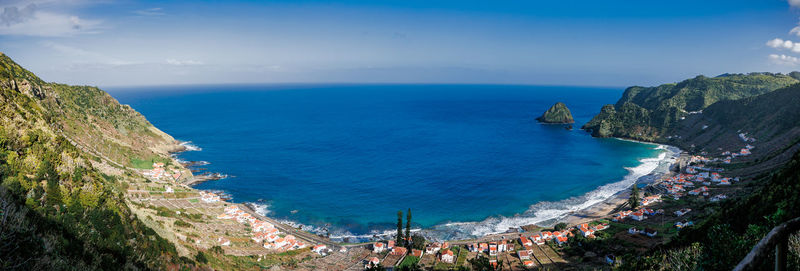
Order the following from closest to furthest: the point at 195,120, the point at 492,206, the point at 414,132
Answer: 1. the point at 492,206
2. the point at 414,132
3. the point at 195,120

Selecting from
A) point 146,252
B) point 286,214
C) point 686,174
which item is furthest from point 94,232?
point 686,174

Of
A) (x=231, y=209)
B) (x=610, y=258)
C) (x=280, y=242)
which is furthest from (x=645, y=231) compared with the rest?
(x=231, y=209)

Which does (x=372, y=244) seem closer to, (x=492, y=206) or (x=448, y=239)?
(x=448, y=239)

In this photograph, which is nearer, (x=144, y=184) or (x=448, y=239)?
(x=448, y=239)

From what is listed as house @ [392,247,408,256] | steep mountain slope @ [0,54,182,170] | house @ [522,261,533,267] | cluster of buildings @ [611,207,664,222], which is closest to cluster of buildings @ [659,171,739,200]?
cluster of buildings @ [611,207,664,222]

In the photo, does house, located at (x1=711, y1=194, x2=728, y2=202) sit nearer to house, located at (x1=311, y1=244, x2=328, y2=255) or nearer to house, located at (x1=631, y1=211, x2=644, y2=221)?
house, located at (x1=631, y1=211, x2=644, y2=221)

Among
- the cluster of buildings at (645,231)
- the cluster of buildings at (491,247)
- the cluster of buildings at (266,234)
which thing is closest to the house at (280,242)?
the cluster of buildings at (266,234)

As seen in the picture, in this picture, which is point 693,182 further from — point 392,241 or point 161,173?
point 161,173

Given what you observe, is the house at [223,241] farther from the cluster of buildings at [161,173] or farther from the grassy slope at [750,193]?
the grassy slope at [750,193]
